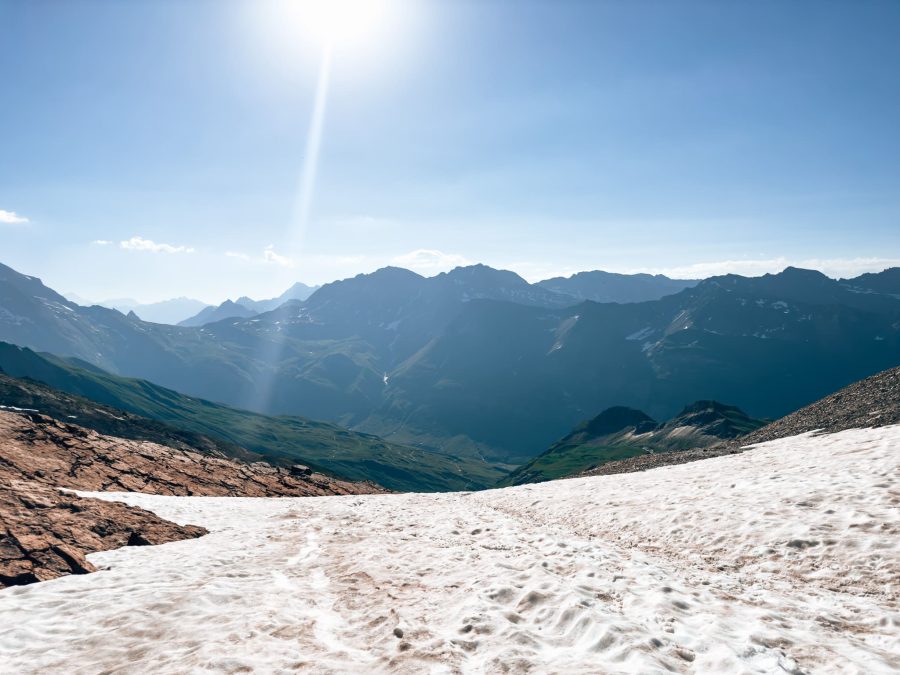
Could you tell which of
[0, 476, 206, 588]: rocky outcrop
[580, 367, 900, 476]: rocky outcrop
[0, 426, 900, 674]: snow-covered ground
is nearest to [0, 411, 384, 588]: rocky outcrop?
[0, 476, 206, 588]: rocky outcrop

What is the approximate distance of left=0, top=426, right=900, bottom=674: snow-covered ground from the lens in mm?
9898

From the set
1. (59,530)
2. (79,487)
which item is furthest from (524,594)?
(79,487)

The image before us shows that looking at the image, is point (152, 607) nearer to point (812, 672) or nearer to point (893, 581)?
point (812, 672)

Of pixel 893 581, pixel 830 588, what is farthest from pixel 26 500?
pixel 893 581

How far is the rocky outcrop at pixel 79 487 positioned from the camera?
52.5ft

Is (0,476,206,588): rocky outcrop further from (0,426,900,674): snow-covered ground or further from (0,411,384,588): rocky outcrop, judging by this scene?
(0,426,900,674): snow-covered ground

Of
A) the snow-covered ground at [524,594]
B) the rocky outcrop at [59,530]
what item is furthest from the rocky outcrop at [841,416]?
the rocky outcrop at [59,530]

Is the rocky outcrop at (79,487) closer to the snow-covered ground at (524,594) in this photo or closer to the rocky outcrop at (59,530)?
the rocky outcrop at (59,530)

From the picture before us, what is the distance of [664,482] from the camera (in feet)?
98.3

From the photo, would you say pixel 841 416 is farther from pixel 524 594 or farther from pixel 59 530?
pixel 59 530

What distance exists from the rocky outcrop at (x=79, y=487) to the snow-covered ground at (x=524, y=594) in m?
1.28

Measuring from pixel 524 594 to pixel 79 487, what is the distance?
26393 mm

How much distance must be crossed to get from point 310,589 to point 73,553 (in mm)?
8751

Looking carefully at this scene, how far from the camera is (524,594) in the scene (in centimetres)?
1278
